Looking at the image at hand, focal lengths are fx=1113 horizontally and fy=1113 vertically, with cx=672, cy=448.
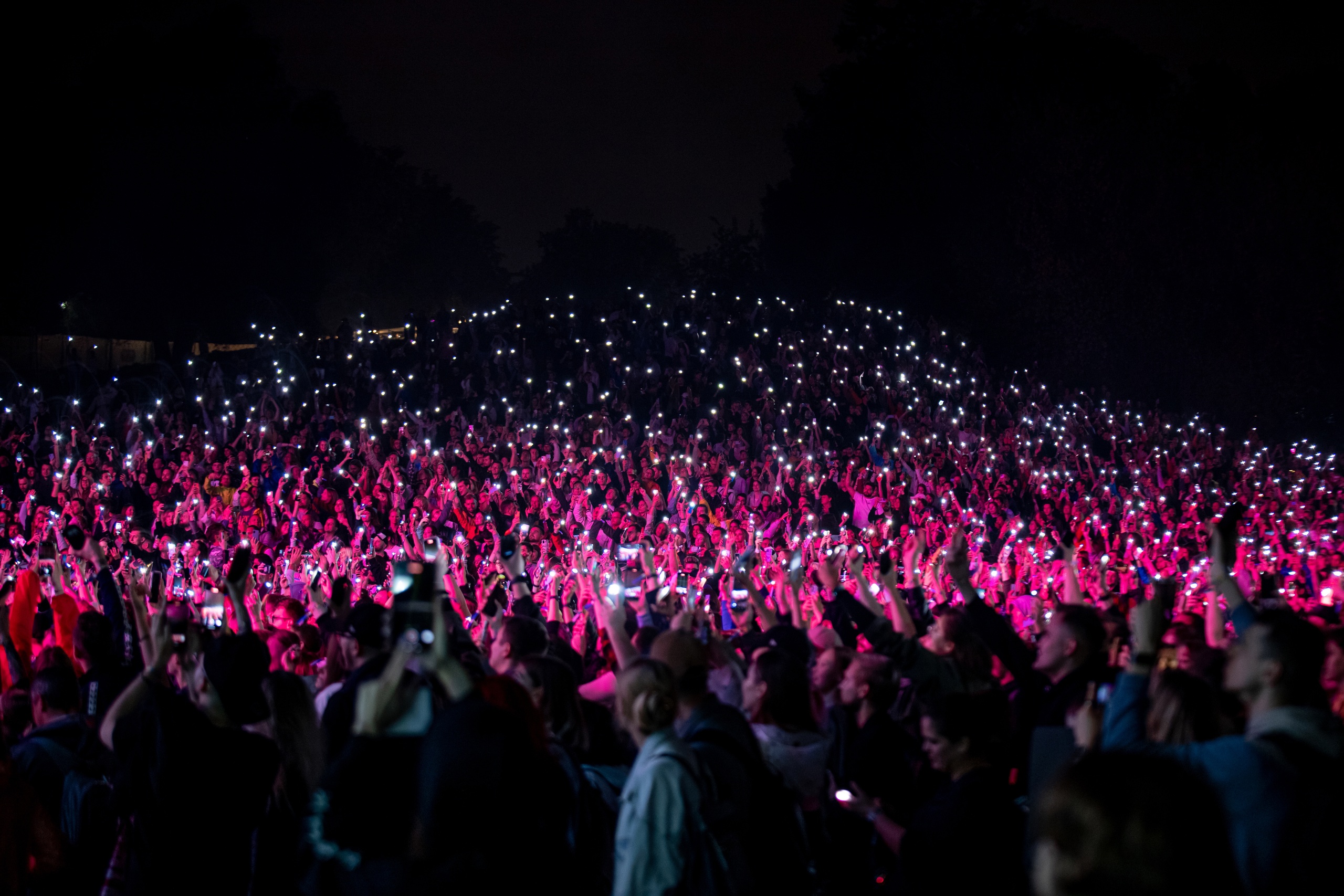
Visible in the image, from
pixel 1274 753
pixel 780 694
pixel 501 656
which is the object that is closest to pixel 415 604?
pixel 501 656

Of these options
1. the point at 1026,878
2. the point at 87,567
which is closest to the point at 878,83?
the point at 87,567

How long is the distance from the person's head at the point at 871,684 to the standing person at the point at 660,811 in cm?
139

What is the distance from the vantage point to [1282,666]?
322 centimetres

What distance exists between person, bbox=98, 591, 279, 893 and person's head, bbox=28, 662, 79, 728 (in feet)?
2.70

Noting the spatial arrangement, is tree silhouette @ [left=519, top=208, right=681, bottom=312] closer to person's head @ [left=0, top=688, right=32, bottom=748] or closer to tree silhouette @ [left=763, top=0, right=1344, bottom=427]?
tree silhouette @ [left=763, top=0, right=1344, bottom=427]

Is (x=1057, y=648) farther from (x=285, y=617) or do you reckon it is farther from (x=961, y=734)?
(x=285, y=617)

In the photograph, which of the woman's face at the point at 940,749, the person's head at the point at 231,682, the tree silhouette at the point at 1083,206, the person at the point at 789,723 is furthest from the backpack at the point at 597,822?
the tree silhouette at the point at 1083,206

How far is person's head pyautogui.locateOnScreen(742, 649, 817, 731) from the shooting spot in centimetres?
434

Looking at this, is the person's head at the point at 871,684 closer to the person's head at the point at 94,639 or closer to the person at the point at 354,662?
the person at the point at 354,662

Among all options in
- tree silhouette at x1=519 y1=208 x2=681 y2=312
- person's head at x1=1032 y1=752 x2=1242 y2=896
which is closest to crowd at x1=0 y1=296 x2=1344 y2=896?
person's head at x1=1032 y1=752 x2=1242 y2=896

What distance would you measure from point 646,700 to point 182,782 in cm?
166

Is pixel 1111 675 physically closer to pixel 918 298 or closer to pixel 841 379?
pixel 841 379

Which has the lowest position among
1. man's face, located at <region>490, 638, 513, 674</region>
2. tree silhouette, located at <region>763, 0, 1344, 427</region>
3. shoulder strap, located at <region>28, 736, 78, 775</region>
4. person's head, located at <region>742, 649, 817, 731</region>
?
shoulder strap, located at <region>28, 736, 78, 775</region>

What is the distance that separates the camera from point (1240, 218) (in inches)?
1201
